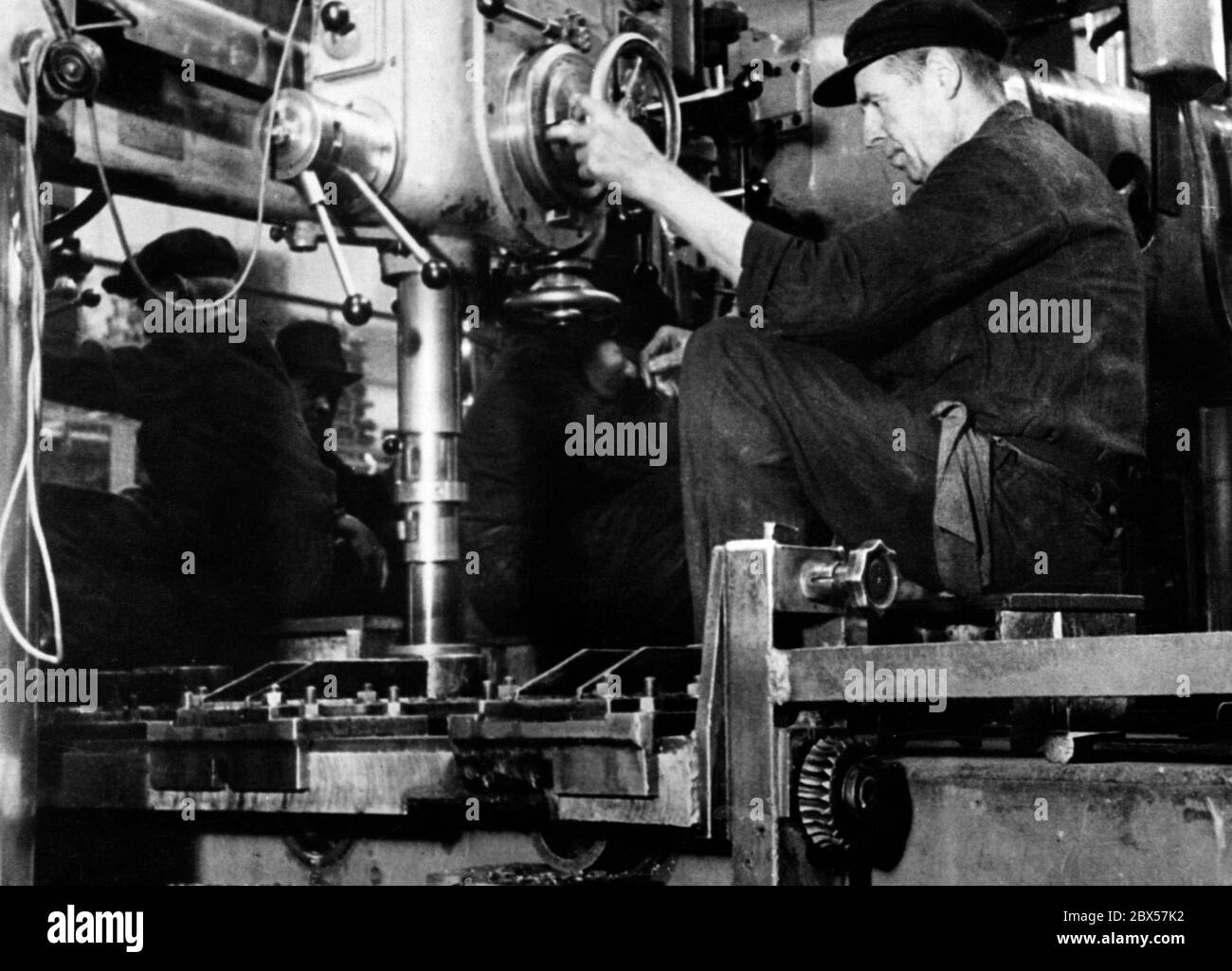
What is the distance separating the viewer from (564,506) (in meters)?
3.93

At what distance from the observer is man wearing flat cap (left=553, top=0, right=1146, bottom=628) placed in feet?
6.57

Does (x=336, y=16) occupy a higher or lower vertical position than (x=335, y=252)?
higher

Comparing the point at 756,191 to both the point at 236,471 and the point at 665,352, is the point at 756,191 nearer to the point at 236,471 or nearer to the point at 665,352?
the point at 665,352

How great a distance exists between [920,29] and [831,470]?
749mm

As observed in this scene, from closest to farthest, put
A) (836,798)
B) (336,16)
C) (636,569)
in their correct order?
(836,798), (336,16), (636,569)

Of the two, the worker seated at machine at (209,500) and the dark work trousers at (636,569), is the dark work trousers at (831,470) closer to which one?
the dark work trousers at (636,569)

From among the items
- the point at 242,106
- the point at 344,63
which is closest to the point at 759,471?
the point at 344,63

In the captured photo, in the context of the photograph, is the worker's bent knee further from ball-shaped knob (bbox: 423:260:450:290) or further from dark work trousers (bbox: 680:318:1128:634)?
ball-shaped knob (bbox: 423:260:450:290)

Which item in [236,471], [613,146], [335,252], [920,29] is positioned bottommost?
[236,471]

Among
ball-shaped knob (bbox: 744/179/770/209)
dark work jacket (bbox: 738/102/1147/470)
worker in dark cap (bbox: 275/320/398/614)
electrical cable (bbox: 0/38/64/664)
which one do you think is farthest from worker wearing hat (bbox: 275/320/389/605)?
dark work jacket (bbox: 738/102/1147/470)

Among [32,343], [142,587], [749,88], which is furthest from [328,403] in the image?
[32,343]

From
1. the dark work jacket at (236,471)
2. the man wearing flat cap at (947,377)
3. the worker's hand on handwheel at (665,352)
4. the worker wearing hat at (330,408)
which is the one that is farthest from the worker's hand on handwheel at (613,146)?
the worker wearing hat at (330,408)

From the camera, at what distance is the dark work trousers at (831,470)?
6.58ft

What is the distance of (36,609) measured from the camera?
196cm
